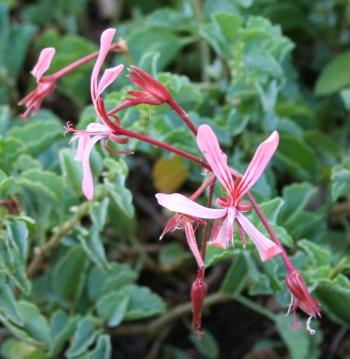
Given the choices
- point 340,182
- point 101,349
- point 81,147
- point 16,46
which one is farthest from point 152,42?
point 81,147

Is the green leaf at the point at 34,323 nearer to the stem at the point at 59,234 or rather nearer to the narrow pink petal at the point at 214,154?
the stem at the point at 59,234

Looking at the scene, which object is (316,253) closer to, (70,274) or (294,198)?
(294,198)

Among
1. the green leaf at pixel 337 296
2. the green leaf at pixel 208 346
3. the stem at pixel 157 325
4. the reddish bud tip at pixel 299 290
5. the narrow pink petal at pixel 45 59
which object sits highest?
the narrow pink petal at pixel 45 59

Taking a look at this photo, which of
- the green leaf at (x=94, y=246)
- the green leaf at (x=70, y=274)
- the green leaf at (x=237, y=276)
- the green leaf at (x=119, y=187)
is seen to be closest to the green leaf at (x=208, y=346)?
the green leaf at (x=237, y=276)

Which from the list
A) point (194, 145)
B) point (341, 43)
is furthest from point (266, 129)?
point (341, 43)

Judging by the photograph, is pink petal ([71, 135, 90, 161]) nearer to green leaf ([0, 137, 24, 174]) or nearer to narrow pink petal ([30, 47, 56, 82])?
narrow pink petal ([30, 47, 56, 82])

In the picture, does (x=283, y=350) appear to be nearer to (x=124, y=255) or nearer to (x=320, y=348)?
(x=320, y=348)
